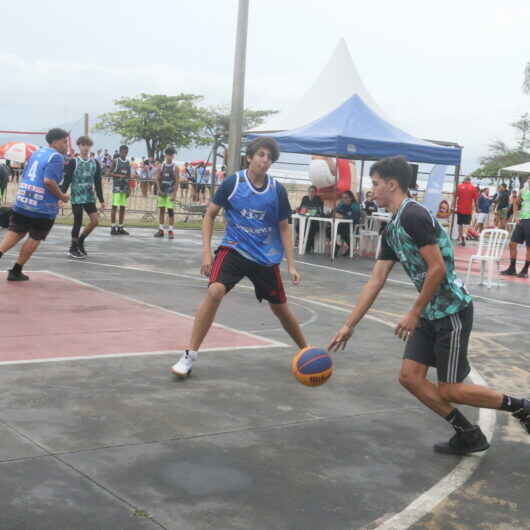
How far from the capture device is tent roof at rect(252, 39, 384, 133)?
21.6 metres

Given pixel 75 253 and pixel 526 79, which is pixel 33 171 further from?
pixel 526 79

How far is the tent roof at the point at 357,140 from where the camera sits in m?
17.0

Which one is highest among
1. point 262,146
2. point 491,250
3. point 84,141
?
point 84,141

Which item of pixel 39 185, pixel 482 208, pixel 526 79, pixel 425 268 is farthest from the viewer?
pixel 526 79

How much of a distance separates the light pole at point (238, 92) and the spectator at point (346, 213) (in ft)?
8.32

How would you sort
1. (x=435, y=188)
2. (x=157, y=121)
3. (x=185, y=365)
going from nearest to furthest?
(x=185, y=365)
(x=435, y=188)
(x=157, y=121)

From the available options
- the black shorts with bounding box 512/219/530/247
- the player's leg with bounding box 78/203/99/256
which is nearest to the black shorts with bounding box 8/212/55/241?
the player's leg with bounding box 78/203/99/256

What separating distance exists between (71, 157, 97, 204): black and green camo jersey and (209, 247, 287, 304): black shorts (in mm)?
8164

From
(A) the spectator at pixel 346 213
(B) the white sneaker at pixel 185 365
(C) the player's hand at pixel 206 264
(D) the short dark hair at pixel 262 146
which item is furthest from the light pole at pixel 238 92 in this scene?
(B) the white sneaker at pixel 185 365

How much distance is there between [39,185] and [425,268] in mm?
7218

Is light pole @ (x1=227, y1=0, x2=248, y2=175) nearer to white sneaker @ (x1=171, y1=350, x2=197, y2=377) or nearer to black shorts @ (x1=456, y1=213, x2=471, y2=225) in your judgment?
black shorts @ (x1=456, y1=213, x2=471, y2=225)

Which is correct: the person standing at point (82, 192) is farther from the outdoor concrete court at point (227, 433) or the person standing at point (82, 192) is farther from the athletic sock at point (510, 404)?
the athletic sock at point (510, 404)

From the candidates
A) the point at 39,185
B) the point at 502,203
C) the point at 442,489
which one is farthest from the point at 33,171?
the point at 502,203

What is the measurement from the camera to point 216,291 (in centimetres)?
637
